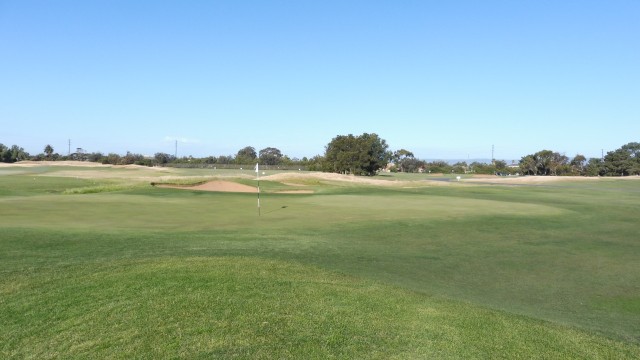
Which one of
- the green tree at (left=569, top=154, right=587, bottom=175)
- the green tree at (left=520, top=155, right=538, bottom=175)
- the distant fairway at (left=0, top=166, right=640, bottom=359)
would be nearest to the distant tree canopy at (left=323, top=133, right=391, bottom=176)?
the green tree at (left=520, top=155, right=538, bottom=175)

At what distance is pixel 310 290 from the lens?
9.67 m

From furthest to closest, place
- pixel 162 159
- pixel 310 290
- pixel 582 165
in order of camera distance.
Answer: pixel 162 159, pixel 582 165, pixel 310 290

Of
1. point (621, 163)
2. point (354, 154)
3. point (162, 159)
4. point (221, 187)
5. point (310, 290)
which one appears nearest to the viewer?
point (310, 290)

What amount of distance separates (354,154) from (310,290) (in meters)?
93.4

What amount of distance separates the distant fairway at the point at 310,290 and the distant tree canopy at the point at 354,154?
3119 inches

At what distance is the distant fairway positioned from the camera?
23.7 ft

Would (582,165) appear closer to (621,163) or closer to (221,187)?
(621,163)

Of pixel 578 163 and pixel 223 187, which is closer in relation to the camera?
pixel 223 187

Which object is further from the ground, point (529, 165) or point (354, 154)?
point (354, 154)

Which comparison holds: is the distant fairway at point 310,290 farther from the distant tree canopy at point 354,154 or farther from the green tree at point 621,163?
the green tree at point 621,163

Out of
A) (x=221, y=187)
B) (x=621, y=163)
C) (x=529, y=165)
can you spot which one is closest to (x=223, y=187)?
(x=221, y=187)

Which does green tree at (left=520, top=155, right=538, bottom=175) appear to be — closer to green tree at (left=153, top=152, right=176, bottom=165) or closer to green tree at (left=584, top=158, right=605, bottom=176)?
green tree at (left=584, top=158, right=605, bottom=176)

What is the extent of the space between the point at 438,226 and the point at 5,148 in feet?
456

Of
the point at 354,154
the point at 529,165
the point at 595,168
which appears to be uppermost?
the point at 354,154
